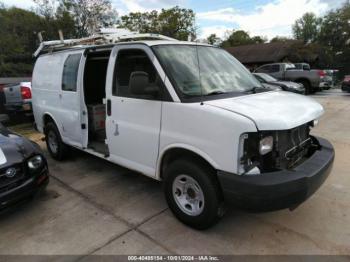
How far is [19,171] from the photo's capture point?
3291 millimetres

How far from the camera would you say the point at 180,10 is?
118 feet

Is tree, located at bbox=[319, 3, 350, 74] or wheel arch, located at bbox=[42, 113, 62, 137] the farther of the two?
tree, located at bbox=[319, 3, 350, 74]

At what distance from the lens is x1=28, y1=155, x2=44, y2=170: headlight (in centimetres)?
345

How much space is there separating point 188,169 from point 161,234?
0.80 m

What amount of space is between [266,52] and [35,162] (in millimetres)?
31910

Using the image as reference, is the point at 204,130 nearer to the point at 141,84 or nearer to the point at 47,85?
the point at 141,84

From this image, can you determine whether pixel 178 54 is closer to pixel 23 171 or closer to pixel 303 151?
pixel 303 151

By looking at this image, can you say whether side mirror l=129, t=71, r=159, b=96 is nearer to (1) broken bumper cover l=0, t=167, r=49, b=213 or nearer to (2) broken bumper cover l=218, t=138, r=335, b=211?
(2) broken bumper cover l=218, t=138, r=335, b=211

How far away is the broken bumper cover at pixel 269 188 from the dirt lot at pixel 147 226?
1.89ft

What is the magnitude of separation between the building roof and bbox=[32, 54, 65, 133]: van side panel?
2818cm

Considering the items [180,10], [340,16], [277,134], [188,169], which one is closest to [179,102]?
[188,169]

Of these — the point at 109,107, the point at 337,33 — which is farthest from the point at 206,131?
the point at 337,33

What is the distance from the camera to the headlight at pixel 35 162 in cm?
345

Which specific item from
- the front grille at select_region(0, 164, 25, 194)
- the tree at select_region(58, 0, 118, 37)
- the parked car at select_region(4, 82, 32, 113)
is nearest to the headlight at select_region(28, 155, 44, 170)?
the front grille at select_region(0, 164, 25, 194)
